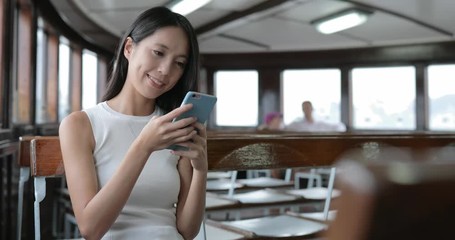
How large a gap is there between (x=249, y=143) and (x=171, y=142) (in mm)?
444

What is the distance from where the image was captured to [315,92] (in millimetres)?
8312

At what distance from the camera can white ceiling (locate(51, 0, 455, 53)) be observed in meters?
5.23

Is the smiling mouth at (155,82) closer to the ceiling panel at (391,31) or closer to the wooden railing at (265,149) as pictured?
the wooden railing at (265,149)

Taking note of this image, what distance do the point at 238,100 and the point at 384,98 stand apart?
8.51ft

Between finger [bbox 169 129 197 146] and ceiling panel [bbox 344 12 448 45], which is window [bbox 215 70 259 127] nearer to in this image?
ceiling panel [bbox 344 12 448 45]

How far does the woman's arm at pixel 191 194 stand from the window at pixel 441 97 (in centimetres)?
699

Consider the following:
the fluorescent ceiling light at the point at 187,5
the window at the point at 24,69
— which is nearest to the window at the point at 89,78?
the fluorescent ceiling light at the point at 187,5

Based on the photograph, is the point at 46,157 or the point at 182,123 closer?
the point at 182,123

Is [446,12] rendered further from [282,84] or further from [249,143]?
[249,143]

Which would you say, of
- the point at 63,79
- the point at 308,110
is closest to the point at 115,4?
the point at 63,79

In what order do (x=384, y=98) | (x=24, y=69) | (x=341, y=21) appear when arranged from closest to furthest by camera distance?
(x=24, y=69)
(x=341, y=21)
(x=384, y=98)

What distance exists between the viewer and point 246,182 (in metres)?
3.83

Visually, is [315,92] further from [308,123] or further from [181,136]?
[181,136]

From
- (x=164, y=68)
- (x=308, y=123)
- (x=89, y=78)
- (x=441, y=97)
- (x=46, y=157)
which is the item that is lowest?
(x=46, y=157)
